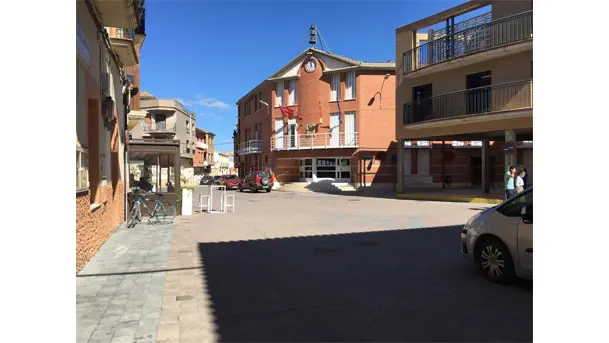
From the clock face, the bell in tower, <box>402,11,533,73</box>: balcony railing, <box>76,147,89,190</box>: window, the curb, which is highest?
the bell in tower

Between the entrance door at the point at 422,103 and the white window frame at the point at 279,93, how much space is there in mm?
17226

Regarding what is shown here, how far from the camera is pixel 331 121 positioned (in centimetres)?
3547

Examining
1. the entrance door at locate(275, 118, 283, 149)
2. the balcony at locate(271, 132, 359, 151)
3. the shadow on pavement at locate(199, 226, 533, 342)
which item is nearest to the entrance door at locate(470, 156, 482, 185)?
the balcony at locate(271, 132, 359, 151)

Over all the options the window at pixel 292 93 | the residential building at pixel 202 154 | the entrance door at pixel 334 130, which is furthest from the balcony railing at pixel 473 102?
the residential building at pixel 202 154

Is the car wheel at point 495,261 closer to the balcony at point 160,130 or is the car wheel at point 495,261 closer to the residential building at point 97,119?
the residential building at point 97,119

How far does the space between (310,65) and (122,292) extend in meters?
33.0

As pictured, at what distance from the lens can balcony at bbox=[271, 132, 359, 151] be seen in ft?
112

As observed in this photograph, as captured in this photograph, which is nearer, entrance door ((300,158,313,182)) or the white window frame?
entrance door ((300,158,313,182))

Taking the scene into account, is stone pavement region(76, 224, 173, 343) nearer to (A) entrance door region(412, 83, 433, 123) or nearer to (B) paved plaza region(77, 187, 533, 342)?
(B) paved plaza region(77, 187, 533, 342)

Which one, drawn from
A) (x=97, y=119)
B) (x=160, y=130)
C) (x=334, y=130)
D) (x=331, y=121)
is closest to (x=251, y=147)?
(x=331, y=121)

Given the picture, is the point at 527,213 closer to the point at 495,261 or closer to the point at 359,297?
the point at 495,261
